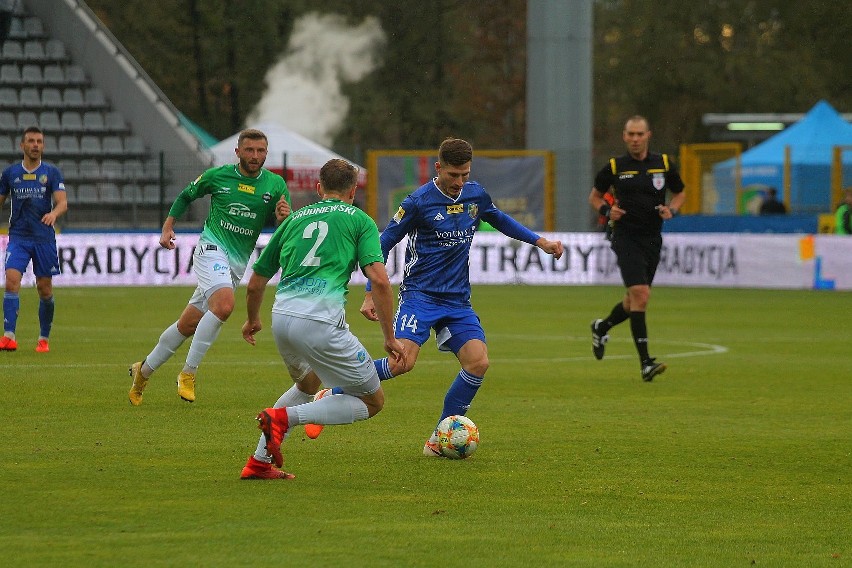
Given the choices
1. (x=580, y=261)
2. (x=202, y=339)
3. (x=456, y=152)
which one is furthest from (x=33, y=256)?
(x=580, y=261)

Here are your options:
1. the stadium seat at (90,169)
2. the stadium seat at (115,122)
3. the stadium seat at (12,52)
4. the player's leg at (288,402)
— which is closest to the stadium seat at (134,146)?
the stadium seat at (115,122)

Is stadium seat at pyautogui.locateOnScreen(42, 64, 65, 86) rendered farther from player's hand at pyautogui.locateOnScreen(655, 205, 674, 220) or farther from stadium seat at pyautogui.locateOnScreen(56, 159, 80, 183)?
player's hand at pyautogui.locateOnScreen(655, 205, 674, 220)

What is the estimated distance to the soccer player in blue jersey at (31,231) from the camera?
15953 millimetres

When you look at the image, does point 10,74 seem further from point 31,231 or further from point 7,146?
point 31,231

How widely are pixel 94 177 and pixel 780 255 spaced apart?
661 inches

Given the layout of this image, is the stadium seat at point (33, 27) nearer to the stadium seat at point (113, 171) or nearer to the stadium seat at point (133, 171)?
the stadium seat at point (113, 171)

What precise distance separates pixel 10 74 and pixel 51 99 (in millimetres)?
1426

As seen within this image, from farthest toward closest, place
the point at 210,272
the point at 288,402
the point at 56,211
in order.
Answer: the point at 56,211 → the point at 210,272 → the point at 288,402

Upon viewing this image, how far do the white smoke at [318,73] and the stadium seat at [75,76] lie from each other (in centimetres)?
1369

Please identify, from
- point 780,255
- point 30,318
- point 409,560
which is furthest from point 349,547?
point 780,255

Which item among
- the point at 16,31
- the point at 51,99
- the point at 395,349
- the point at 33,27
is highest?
the point at 33,27

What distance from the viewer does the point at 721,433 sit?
1062 cm

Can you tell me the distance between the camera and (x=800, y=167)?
3669cm

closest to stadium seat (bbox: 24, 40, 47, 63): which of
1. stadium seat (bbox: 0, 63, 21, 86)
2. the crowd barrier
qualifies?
stadium seat (bbox: 0, 63, 21, 86)
